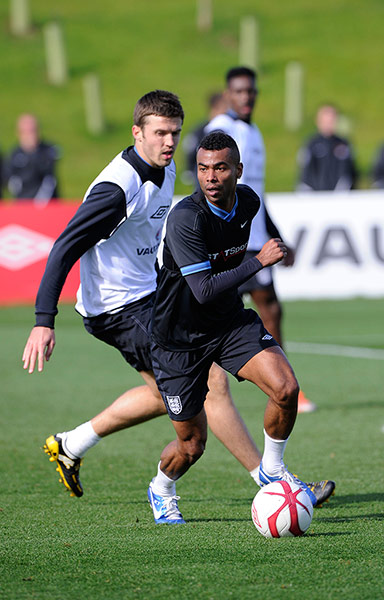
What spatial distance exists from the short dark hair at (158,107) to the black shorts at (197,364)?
1.16 m

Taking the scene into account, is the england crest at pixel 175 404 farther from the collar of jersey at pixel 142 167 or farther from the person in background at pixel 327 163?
the person in background at pixel 327 163

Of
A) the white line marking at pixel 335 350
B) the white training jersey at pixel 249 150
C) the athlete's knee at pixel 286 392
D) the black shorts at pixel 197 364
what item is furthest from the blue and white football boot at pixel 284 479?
the white line marking at pixel 335 350

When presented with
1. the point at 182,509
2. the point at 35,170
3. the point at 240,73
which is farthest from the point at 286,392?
the point at 35,170

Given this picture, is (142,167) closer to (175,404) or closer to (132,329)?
(132,329)

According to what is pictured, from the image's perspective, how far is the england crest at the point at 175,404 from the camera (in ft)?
17.5

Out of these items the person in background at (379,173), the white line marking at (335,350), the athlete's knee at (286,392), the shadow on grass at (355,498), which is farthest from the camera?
the person in background at (379,173)

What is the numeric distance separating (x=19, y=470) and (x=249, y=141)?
3.31 m

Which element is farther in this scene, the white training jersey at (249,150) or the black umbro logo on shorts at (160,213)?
the white training jersey at (249,150)

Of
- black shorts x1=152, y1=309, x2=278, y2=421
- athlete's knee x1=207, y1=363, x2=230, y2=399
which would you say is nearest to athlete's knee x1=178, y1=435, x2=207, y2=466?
black shorts x1=152, y1=309, x2=278, y2=421

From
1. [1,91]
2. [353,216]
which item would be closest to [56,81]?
[1,91]

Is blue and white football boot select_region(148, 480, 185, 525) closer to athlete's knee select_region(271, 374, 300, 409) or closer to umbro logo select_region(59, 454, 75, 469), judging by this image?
umbro logo select_region(59, 454, 75, 469)

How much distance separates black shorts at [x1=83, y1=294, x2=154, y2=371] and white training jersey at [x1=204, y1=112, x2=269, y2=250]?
8.30ft

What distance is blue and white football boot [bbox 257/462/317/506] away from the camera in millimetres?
5324

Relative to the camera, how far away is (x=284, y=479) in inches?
213
